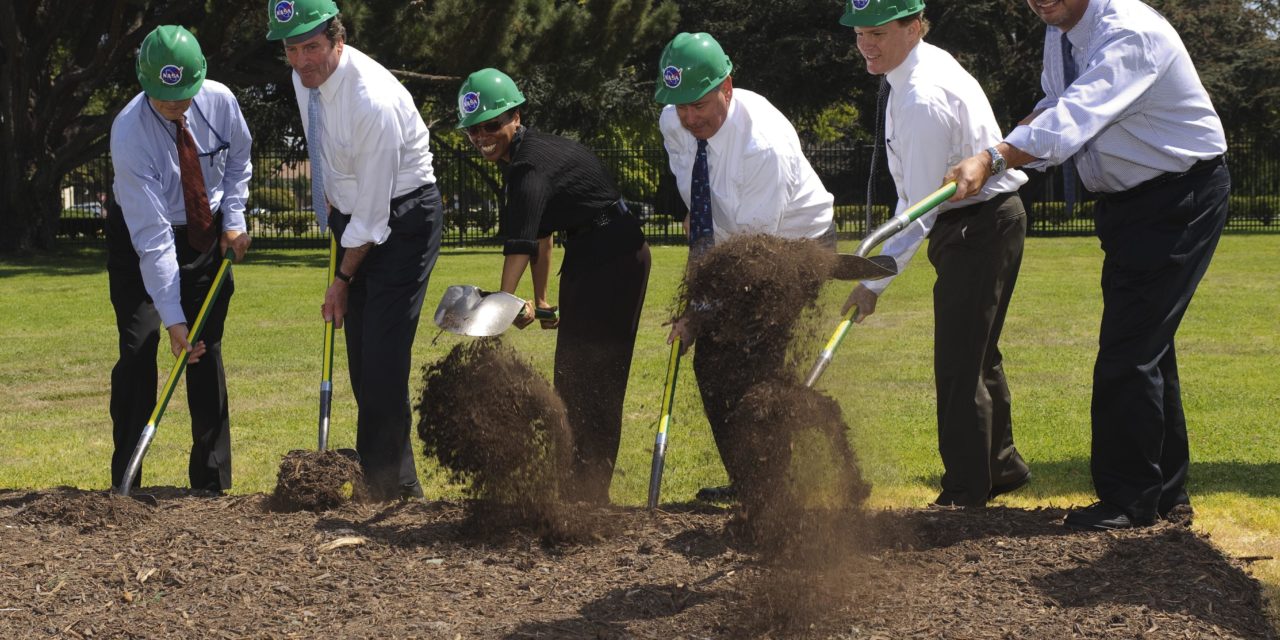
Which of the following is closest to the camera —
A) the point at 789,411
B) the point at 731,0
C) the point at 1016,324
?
the point at 789,411

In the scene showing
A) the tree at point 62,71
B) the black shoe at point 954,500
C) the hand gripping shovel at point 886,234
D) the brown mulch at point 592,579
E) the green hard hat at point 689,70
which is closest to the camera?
the brown mulch at point 592,579

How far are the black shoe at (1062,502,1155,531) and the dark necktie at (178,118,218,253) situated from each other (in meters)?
3.78

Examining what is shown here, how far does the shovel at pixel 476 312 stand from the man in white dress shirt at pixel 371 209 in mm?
489

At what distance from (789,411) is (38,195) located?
22.3 meters

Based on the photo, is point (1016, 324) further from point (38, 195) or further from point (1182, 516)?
point (38, 195)

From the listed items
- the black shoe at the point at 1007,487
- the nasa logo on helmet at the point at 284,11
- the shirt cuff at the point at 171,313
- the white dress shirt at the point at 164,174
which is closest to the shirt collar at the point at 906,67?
the black shoe at the point at 1007,487

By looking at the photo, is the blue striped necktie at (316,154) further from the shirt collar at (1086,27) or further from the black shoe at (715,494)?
the shirt collar at (1086,27)

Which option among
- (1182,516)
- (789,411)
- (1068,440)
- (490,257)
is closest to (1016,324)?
(1068,440)

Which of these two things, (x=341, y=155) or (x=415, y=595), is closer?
(x=415, y=595)

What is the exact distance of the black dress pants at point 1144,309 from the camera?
4.80 meters

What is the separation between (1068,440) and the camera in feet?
24.2

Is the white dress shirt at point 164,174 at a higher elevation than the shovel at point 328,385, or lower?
higher

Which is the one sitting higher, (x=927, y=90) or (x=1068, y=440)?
(x=927, y=90)

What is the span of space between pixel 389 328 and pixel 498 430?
812 mm
